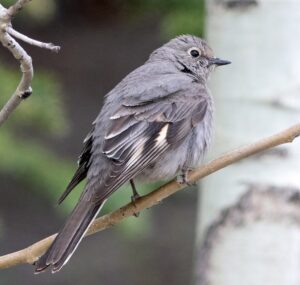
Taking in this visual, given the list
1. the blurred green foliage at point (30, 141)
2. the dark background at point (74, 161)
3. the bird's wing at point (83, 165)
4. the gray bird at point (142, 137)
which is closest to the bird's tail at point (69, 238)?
the gray bird at point (142, 137)

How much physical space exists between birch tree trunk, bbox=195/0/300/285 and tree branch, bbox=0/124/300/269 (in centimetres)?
76

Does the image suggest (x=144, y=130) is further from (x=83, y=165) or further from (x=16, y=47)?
(x=16, y=47)

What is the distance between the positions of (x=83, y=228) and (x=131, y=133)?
18.3 inches

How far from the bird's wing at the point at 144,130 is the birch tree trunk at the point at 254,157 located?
26cm

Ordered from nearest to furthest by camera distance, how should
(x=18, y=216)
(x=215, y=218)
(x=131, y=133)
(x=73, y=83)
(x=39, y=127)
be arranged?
(x=131, y=133) < (x=215, y=218) < (x=39, y=127) < (x=18, y=216) < (x=73, y=83)

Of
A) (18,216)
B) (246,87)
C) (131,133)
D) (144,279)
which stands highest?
(131,133)

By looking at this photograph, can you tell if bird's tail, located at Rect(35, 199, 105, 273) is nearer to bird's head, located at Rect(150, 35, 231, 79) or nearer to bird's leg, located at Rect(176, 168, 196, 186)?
bird's leg, located at Rect(176, 168, 196, 186)

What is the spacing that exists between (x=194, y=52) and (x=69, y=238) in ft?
4.60

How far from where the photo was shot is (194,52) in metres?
4.12

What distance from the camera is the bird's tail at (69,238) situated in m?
2.83

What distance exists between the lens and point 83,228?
3.03 meters

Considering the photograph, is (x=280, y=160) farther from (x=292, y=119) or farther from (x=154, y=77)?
(x=154, y=77)

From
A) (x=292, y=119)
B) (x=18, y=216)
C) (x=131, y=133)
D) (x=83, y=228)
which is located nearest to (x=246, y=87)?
(x=292, y=119)

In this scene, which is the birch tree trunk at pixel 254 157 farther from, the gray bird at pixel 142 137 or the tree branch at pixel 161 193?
the tree branch at pixel 161 193
